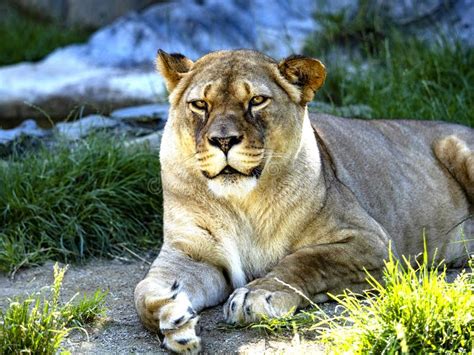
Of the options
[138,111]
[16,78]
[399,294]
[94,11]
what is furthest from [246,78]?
Result: [94,11]

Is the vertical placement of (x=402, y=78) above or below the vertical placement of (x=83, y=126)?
above

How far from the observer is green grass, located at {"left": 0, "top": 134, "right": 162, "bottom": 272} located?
18.3 feet

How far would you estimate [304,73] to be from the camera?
4590 mm

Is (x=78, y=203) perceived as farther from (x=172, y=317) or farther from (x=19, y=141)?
(x=172, y=317)

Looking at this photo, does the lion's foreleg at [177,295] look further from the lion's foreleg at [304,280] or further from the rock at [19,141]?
the rock at [19,141]

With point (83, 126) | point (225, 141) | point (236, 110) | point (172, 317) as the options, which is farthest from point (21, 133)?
point (172, 317)

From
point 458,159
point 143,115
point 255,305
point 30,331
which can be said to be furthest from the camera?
point 143,115

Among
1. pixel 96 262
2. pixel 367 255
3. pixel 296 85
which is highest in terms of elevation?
pixel 296 85

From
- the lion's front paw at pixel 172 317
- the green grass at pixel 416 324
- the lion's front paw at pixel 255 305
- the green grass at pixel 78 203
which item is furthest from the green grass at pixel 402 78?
the green grass at pixel 416 324

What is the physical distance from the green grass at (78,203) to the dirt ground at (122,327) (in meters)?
0.20

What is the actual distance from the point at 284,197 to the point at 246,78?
0.55m

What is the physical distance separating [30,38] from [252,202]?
22.4 ft

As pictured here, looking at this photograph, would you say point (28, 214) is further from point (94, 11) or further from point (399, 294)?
point (94, 11)

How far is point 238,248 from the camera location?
15.0 ft
